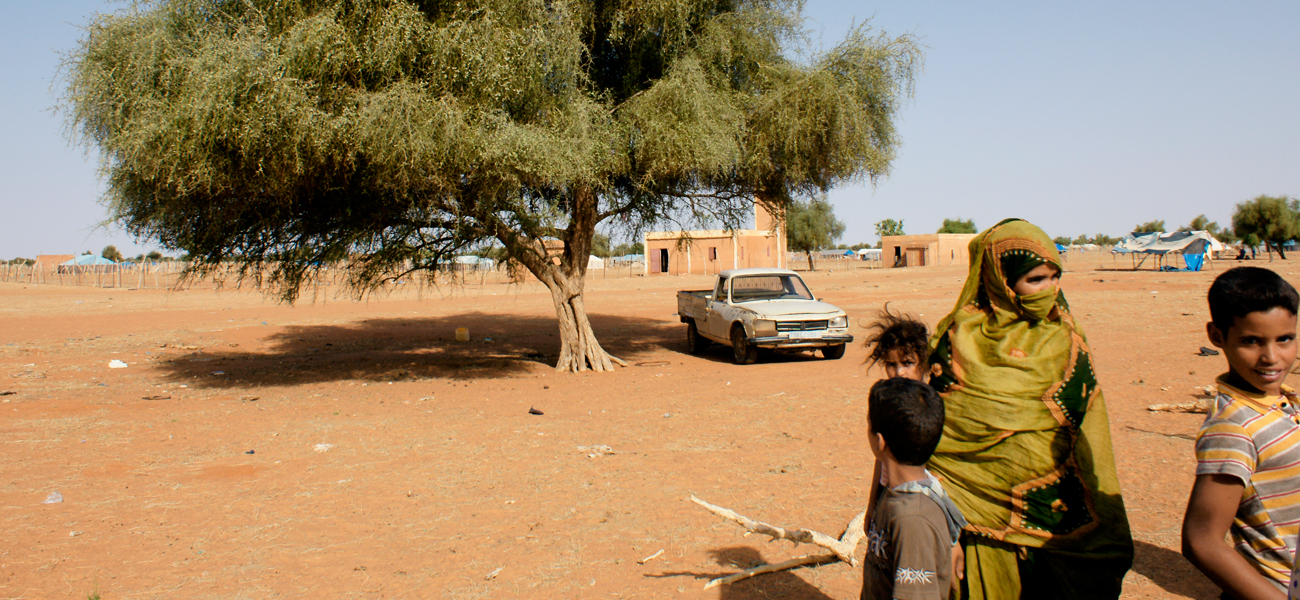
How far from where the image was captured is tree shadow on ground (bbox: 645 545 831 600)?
412 cm

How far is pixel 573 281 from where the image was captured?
13797mm

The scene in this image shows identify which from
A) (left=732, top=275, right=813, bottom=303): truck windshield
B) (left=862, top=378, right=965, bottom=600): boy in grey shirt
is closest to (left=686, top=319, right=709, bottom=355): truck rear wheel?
(left=732, top=275, right=813, bottom=303): truck windshield

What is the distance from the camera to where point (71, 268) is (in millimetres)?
60062

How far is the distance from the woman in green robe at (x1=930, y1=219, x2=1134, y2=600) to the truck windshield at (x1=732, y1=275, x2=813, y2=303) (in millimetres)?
12240

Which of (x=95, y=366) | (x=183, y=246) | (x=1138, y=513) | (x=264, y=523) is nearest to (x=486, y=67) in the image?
(x=183, y=246)

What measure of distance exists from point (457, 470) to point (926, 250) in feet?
210

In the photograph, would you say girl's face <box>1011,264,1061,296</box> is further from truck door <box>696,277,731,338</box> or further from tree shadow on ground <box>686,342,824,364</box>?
truck door <box>696,277,731,338</box>

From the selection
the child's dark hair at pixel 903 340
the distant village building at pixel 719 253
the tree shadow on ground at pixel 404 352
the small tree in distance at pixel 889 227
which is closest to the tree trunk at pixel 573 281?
the tree shadow on ground at pixel 404 352

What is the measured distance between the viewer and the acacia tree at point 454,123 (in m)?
9.70

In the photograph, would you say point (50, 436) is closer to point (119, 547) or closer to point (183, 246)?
point (183, 246)

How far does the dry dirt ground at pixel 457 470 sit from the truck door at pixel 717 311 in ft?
2.04

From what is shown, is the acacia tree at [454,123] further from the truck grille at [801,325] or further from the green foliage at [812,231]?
the green foliage at [812,231]

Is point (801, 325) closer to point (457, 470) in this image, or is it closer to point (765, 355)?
point (765, 355)

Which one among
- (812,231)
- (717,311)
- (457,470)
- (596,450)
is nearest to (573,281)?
(717,311)
